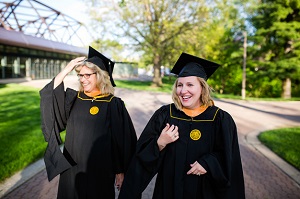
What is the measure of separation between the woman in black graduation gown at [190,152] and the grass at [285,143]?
4.02m

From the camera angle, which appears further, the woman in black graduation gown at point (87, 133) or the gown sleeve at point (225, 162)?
the woman in black graduation gown at point (87, 133)

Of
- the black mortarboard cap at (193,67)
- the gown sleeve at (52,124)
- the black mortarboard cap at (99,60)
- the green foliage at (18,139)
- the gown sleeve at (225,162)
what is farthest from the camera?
the green foliage at (18,139)

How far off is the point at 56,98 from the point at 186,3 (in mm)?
22836

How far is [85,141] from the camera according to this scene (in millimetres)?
2604

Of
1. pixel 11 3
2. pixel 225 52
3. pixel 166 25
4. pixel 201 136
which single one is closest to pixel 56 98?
pixel 201 136

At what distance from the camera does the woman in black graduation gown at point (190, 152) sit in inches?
81.4

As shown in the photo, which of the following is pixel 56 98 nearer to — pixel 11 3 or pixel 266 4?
pixel 266 4

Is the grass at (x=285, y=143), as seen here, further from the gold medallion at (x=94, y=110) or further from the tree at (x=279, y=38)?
the tree at (x=279, y=38)

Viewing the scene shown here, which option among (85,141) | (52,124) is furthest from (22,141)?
(85,141)

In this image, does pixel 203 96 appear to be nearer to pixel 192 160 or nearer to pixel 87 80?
pixel 192 160

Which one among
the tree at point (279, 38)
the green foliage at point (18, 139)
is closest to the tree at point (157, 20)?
Result: the tree at point (279, 38)

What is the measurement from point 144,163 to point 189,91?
2.51 ft

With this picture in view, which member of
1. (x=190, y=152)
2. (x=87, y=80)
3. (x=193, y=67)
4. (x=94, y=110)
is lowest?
(x=190, y=152)

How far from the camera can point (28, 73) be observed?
2733 centimetres
